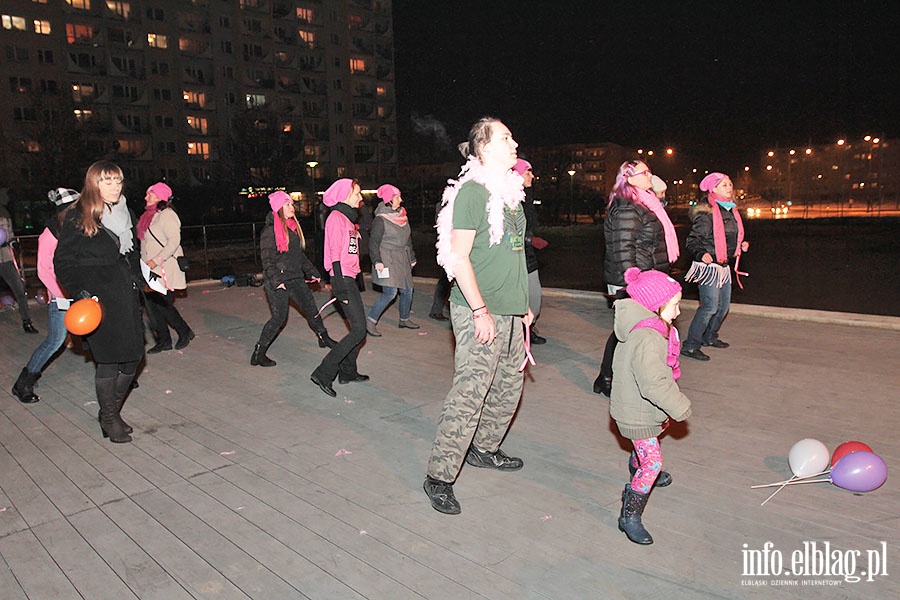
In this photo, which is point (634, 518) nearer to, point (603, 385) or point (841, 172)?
point (603, 385)

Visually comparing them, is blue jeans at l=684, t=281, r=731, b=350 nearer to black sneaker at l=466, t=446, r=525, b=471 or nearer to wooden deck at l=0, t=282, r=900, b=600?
wooden deck at l=0, t=282, r=900, b=600

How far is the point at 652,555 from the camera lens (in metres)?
3.25

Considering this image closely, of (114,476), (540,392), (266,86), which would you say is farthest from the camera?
(266,86)

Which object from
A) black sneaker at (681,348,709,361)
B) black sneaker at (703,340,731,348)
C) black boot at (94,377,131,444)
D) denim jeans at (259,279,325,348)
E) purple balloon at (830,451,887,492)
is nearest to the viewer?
purple balloon at (830,451,887,492)

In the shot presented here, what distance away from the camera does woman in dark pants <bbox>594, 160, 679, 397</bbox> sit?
5.39 meters

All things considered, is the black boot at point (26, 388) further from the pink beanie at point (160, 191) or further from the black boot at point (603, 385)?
the black boot at point (603, 385)

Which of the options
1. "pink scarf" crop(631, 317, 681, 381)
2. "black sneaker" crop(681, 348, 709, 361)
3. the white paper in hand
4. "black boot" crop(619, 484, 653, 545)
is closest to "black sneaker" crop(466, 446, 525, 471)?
"black boot" crop(619, 484, 653, 545)

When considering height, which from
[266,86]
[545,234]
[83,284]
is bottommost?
[545,234]

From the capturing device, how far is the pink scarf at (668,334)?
11.0 feet

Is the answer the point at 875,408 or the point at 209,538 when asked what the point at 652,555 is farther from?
the point at 875,408

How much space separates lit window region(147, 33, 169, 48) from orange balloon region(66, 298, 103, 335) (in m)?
66.9

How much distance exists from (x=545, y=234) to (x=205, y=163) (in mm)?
40236

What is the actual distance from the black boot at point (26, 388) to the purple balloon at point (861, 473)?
6.34 meters

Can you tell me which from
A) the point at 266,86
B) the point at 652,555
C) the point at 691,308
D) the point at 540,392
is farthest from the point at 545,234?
the point at 266,86
